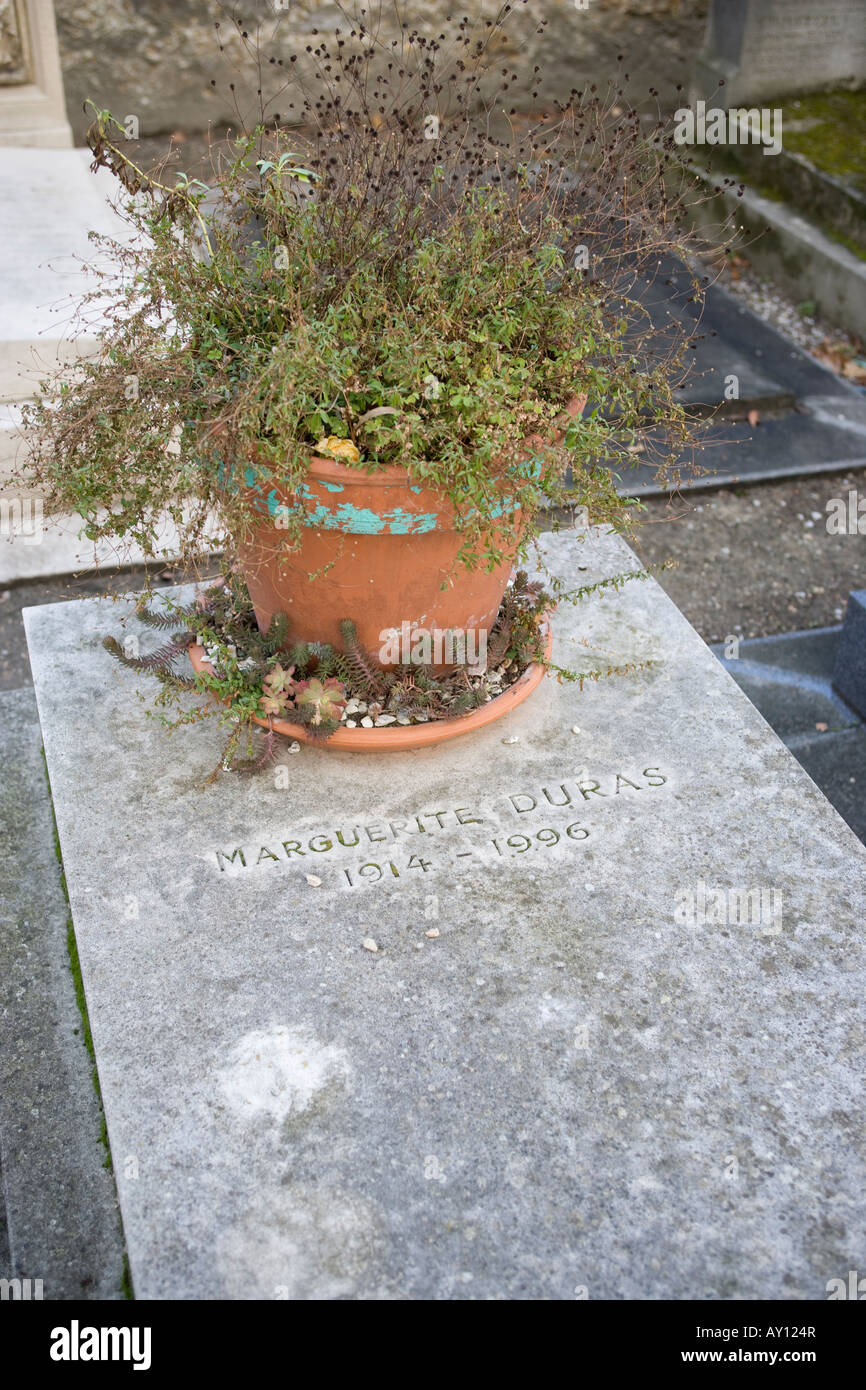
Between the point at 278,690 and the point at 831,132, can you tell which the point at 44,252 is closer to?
the point at 278,690

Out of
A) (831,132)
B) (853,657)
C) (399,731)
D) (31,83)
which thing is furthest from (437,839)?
(831,132)

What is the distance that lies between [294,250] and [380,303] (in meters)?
0.26

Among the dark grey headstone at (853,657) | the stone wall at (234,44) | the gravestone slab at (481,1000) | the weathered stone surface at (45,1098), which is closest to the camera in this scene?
the gravestone slab at (481,1000)

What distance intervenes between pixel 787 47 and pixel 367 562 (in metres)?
5.98

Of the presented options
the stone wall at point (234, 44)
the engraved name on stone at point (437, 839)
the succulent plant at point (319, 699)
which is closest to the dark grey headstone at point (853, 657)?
the engraved name on stone at point (437, 839)

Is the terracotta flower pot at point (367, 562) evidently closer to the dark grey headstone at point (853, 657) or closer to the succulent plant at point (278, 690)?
the succulent plant at point (278, 690)

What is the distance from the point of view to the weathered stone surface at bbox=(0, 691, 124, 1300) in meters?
2.18

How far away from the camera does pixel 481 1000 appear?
222 centimetres

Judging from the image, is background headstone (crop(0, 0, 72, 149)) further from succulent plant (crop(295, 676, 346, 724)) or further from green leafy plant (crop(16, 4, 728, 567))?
succulent plant (crop(295, 676, 346, 724))

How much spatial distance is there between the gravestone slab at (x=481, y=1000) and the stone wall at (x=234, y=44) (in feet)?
17.2

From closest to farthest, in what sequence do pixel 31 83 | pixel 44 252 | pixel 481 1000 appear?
pixel 481 1000 < pixel 44 252 < pixel 31 83

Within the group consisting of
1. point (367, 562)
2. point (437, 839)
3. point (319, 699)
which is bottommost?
point (437, 839)

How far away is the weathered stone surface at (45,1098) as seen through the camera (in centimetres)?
218
